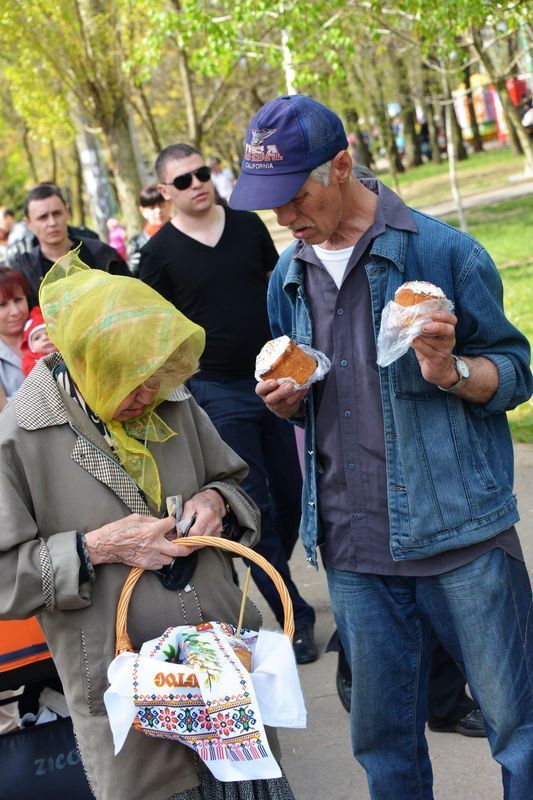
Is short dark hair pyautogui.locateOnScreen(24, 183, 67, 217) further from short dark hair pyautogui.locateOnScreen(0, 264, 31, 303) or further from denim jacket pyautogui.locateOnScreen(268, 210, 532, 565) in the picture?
denim jacket pyautogui.locateOnScreen(268, 210, 532, 565)

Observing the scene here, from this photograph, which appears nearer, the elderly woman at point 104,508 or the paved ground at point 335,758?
the elderly woman at point 104,508

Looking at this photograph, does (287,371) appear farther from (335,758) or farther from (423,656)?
(335,758)

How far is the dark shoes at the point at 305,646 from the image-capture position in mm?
4996

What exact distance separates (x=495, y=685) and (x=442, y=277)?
1057mm

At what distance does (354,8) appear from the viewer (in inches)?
518

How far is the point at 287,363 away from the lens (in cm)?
284

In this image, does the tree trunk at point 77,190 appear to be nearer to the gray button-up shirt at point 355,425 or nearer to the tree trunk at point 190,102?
the tree trunk at point 190,102

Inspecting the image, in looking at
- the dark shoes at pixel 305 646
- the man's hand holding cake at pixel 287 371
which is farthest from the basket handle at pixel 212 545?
the dark shoes at pixel 305 646

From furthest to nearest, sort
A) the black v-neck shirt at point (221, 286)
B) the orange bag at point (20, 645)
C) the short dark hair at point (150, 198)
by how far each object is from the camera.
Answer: the short dark hair at point (150, 198), the black v-neck shirt at point (221, 286), the orange bag at point (20, 645)

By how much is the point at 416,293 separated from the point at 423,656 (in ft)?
3.57

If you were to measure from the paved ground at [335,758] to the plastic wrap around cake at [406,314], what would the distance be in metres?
1.30

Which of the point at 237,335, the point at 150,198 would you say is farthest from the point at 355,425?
the point at 150,198

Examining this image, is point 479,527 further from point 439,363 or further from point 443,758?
point 443,758

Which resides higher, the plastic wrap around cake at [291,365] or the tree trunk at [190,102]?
the plastic wrap around cake at [291,365]
